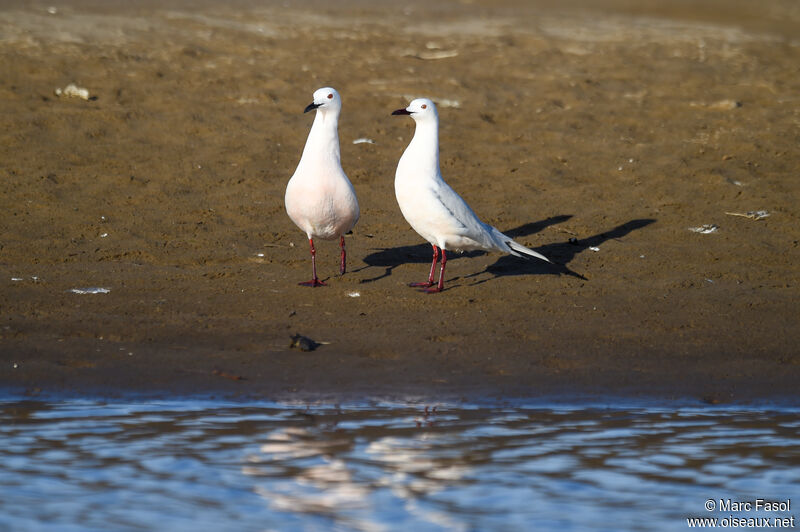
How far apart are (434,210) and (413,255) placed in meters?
1.27

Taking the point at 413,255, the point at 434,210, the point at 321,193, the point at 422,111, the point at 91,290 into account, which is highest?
the point at 422,111

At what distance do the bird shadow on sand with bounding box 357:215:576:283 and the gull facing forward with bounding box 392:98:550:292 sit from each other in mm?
438

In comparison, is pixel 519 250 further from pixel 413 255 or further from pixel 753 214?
pixel 753 214

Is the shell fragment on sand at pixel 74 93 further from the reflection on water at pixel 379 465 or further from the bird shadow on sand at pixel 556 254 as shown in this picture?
the reflection on water at pixel 379 465

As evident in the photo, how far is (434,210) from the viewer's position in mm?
8805

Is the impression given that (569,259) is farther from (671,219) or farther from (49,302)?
(49,302)

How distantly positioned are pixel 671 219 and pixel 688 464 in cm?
550

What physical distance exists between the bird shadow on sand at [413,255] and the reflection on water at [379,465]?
3230 millimetres

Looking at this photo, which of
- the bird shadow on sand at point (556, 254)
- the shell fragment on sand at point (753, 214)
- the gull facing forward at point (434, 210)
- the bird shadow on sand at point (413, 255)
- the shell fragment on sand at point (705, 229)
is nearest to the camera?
the gull facing forward at point (434, 210)

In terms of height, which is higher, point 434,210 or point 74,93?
point 74,93

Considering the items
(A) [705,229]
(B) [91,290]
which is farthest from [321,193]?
(A) [705,229]

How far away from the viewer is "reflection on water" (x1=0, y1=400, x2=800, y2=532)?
4.87 m

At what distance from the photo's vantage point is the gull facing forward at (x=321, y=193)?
8.88 m

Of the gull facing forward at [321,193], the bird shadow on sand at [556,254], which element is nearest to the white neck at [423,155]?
the gull facing forward at [321,193]
